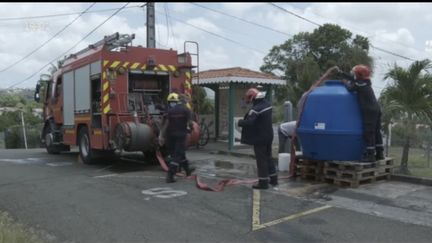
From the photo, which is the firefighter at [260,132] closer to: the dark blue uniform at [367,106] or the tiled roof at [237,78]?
the dark blue uniform at [367,106]

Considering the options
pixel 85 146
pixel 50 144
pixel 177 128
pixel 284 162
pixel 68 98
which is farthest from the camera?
pixel 50 144

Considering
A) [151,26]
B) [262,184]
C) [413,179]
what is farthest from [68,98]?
[413,179]

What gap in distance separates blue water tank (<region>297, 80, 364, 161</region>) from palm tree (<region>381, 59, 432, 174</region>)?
1957 mm

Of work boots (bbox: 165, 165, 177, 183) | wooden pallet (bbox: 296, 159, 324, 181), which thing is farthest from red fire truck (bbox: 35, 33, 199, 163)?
wooden pallet (bbox: 296, 159, 324, 181)

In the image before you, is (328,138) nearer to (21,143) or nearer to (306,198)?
(306,198)

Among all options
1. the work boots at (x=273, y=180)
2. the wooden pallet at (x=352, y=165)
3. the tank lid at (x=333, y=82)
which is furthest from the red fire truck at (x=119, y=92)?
the wooden pallet at (x=352, y=165)

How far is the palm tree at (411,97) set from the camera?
34.9ft

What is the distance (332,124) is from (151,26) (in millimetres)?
12273

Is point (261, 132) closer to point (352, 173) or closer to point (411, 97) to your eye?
point (352, 173)

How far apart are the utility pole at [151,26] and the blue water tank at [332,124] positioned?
445 inches

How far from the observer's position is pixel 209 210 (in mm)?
7566

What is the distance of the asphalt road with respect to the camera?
6363 millimetres

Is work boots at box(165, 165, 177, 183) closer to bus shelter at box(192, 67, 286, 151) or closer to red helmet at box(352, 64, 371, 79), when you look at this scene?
red helmet at box(352, 64, 371, 79)

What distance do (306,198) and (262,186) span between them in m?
0.96
